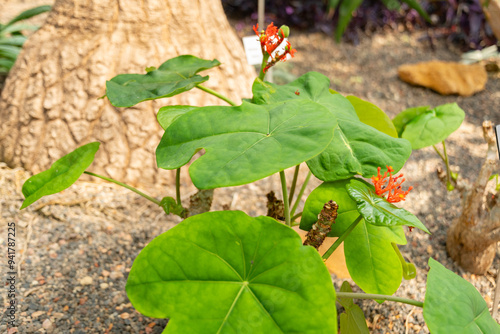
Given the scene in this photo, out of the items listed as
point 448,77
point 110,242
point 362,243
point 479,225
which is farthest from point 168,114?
point 448,77

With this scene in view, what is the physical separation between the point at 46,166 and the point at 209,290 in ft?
3.76

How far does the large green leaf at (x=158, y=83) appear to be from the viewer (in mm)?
864

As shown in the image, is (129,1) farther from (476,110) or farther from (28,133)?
(476,110)

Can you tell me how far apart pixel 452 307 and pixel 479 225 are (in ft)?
2.33

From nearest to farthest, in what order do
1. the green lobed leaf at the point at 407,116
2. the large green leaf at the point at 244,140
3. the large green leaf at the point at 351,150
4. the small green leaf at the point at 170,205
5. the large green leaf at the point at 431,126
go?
the large green leaf at the point at 244,140 → the large green leaf at the point at 351,150 → the small green leaf at the point at 170,205 → the large green leaf at the point at 431,126 → the green lobed leaf at the point at 407,116

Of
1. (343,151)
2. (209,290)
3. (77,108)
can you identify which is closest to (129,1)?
(77,108)

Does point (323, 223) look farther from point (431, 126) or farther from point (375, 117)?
point (431, 126)

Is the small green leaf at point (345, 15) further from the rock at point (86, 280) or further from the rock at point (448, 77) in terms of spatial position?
the rock at point (86, 280)

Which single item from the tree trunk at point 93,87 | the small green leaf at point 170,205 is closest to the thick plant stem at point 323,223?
the small green leaf at point 170,205

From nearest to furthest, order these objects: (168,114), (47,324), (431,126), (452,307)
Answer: (452,307) → (168,114) → (47,324) → (431,126)

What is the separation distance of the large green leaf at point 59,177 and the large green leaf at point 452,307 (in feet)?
2.28

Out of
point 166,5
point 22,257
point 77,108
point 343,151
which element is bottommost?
point 22,257

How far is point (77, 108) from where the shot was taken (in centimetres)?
156

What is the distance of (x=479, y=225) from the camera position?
4.12 feet
